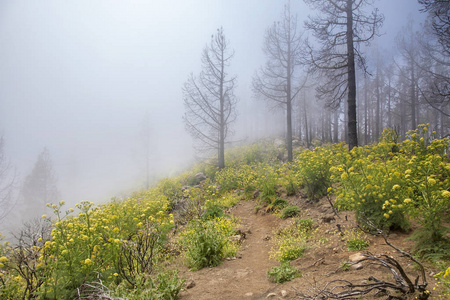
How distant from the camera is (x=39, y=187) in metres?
27.8

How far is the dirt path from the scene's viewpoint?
2824 millimetres

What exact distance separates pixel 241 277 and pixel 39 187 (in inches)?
1309

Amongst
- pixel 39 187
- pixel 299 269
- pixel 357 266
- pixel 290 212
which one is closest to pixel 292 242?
pixel 299 269

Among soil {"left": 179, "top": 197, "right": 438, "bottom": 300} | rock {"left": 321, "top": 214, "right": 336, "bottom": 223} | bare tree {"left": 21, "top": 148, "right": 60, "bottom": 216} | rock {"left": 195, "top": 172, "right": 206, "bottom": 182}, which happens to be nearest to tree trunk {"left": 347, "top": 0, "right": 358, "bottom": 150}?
soil {"left": 179, "top": 197, "right": 438, "bottom": 300}

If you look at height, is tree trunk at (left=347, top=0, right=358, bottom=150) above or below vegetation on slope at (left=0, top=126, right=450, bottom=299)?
above

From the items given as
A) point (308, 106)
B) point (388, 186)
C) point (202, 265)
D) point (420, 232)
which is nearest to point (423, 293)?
point (420, 232)

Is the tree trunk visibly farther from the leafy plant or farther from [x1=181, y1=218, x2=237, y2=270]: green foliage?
[x1=181, y1=218, x2=237, y2=270]: green foliage

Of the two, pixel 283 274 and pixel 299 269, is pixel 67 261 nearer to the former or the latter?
pixel 283 274

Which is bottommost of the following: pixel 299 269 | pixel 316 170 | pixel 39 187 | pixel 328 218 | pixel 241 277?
pixel 39 187

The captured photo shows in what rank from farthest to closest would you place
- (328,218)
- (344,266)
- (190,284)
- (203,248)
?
(328,218) → (203,248) → (190,284) → (344,266)

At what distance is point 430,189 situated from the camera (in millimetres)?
2760

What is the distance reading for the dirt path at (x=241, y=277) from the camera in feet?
9.27

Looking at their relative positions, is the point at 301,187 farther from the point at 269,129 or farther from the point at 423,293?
the point at 269,129

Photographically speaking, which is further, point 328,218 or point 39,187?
point 39,187
